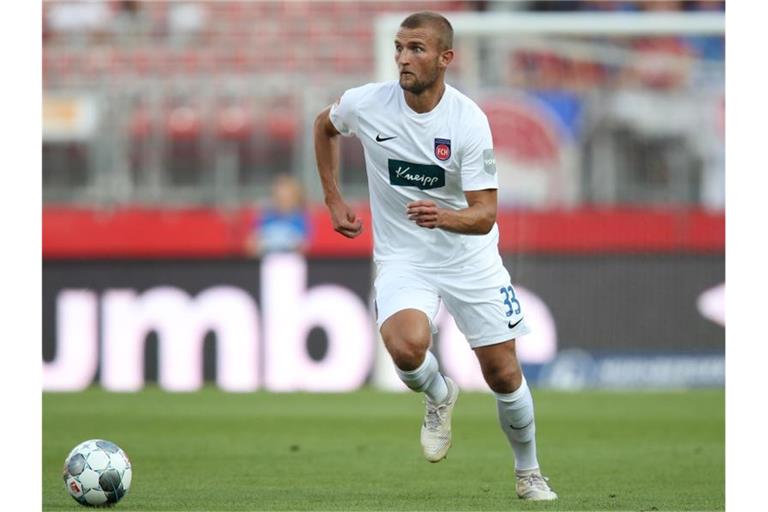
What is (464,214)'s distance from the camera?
21.8ft

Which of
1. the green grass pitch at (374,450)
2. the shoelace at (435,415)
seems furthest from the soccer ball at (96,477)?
the shoelace at (435,415)

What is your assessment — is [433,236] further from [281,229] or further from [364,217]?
[281,229]

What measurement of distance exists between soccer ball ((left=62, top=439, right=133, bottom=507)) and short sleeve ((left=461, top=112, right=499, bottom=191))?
201 cm

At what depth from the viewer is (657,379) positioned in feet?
54.0

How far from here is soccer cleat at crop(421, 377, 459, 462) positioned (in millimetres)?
7129

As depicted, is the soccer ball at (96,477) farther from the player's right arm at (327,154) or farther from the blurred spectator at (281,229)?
the blurred spectator at (281,229)

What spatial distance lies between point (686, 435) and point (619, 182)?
548cm

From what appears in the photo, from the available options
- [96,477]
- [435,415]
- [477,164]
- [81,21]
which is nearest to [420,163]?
[477,164]

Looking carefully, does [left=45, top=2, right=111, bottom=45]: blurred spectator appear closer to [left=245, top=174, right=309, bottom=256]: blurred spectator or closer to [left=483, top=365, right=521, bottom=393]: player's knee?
[left=245, top=174, right=309, bottom=256]: blurred spectator

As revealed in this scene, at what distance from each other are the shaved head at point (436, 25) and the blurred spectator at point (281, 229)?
359 inches

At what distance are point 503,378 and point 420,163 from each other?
1.08m

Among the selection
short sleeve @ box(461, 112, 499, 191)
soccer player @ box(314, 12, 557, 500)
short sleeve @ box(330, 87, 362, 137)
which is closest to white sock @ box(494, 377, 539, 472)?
soccer player @ box(314, 12, 557, 500)
